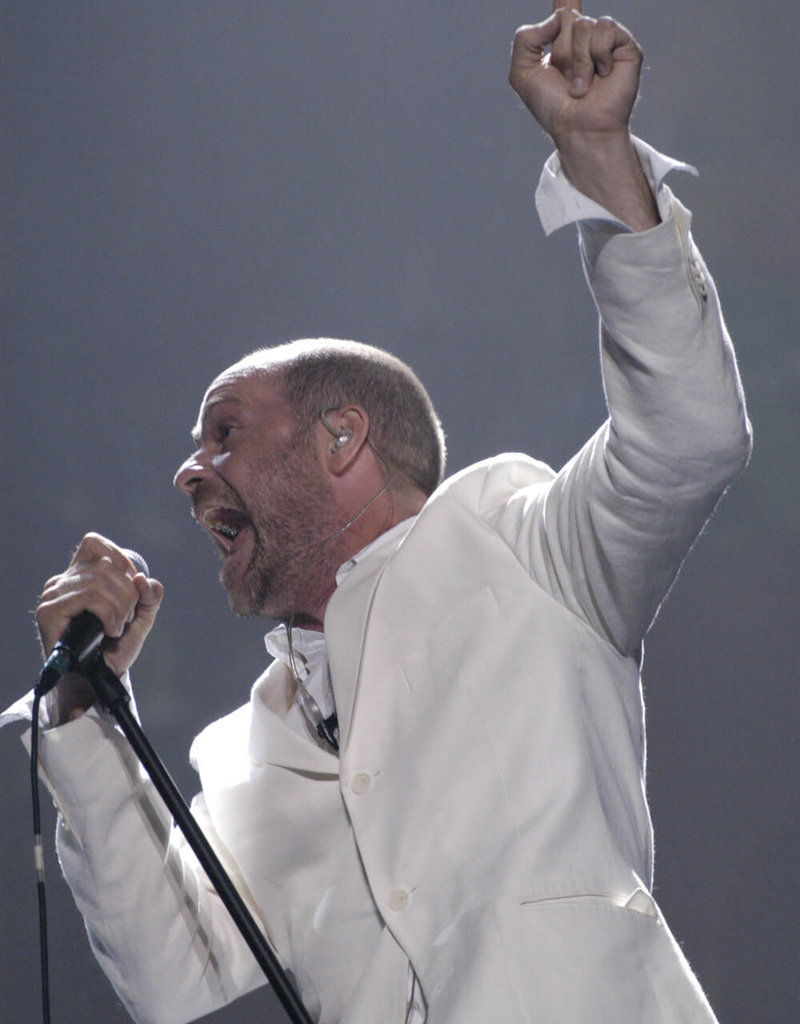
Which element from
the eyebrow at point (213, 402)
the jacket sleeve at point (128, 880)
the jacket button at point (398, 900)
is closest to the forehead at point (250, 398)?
the eyebrow at point (213, 402)

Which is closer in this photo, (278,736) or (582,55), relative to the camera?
(582,55)

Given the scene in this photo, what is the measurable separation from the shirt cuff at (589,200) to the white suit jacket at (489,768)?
0.02 m

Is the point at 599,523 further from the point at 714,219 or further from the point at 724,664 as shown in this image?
the point at 714,219

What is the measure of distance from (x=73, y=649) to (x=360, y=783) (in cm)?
33

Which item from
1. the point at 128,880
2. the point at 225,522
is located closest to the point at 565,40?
the point at 225,522

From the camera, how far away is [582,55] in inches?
41.0

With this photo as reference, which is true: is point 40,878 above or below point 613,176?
below

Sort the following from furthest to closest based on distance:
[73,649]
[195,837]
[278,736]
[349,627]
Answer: [278,736] → [349,627] → [73,649] → [195,837]

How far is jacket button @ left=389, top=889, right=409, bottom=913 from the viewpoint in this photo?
1240mm

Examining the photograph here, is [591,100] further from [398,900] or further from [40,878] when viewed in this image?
[40,878]

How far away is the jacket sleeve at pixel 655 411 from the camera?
3.48ft

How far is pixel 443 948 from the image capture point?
3.98 ft

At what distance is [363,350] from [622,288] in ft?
2.67

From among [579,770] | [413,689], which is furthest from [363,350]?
[579,770]
